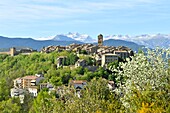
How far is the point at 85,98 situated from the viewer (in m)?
12.9

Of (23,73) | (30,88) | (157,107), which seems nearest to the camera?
(157,107)

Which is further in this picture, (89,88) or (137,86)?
(89,88)

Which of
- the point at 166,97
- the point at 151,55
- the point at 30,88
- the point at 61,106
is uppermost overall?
the point at 151,55

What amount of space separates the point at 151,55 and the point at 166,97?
161cm

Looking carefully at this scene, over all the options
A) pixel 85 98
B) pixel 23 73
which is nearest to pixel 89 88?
pixel 85 98

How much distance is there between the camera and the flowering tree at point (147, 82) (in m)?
9.66

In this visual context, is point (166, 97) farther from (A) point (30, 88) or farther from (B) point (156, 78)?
(A) point (30, 88)

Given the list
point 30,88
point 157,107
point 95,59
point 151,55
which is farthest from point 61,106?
point 95,59

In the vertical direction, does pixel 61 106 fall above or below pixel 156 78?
below

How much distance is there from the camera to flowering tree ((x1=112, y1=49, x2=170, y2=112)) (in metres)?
9.66

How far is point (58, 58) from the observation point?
6994cm

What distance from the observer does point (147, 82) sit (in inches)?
412

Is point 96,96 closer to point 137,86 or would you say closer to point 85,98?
point 85,98

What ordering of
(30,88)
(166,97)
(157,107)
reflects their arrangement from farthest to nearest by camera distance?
1. (30,88)
2. (166,97)
3. (157,107)
